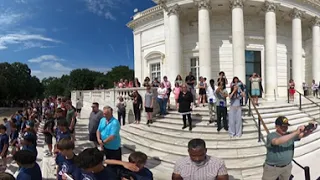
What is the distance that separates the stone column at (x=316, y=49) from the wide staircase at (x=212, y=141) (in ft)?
30.9

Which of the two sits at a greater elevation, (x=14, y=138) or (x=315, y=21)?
(x=315, y=21)

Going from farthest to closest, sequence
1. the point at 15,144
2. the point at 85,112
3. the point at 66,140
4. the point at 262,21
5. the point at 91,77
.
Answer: the point at 91,77, the point at 85,112, the point at 262,21, the point at 15,144, the point at 66,140

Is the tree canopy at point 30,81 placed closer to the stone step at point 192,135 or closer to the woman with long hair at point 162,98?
the woman with long hair at point 162,98

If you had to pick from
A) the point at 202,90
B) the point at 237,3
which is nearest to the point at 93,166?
the point at 202,90

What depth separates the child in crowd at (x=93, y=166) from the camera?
93.6 inches

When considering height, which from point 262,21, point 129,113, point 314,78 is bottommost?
point 129,113

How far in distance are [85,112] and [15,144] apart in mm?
11038

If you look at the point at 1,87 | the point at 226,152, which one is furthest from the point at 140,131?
the point at 1,87

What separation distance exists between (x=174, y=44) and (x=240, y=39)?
459 centimetres

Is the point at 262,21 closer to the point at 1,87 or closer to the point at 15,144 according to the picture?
the point at 15,144

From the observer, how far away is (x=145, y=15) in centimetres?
2102

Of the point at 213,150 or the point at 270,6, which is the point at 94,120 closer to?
the point at 213,150

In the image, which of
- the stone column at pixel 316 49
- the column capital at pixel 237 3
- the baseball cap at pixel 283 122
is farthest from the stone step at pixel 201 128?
the stone column at pixel 316 49

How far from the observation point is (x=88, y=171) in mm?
2404
